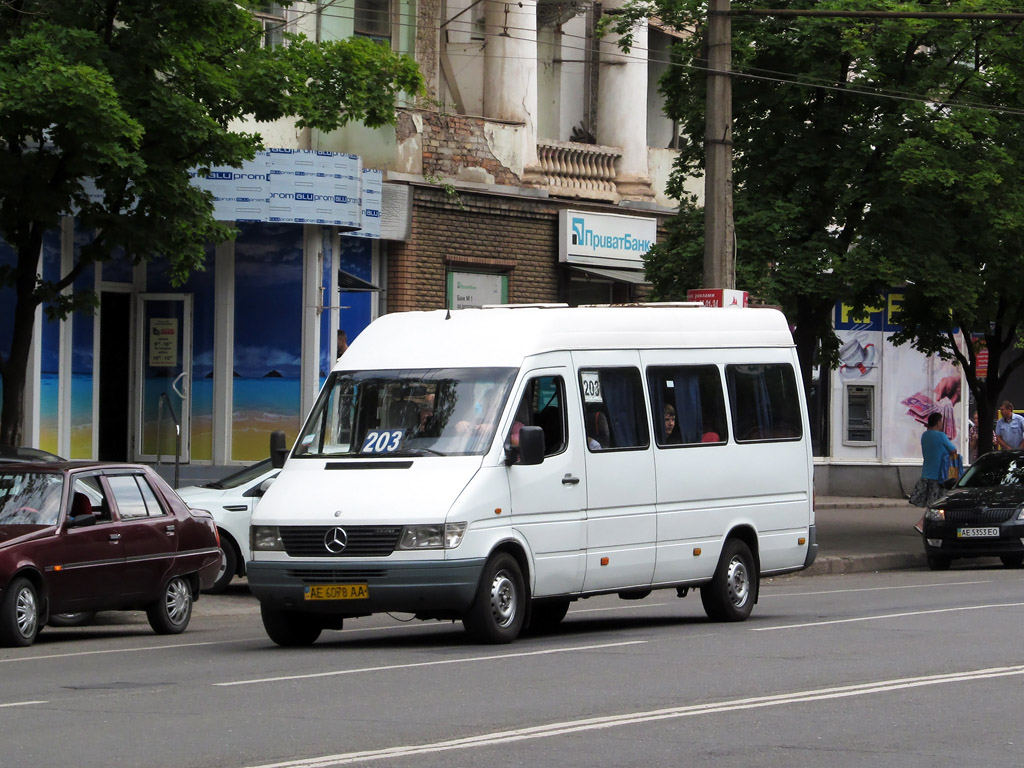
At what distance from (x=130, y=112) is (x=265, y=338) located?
9.23 metres

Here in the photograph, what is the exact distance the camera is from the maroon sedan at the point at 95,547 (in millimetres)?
13648

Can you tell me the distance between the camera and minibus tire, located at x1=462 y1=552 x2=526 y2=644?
1259 centimetres

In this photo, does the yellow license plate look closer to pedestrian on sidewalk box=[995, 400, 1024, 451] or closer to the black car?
the black car

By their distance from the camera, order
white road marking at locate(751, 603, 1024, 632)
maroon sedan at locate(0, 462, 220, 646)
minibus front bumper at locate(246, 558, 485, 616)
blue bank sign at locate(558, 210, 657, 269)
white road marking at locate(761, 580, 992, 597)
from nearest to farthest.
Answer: minibus front bumper at locate(246, 558, 485, 616) < maroon sedan at locate(0, 462, 220, 646) < white road marking at locate(751, 603, 1024, 632) < white road marking at locate(761, 580, 992, 597) < blue bank sign at locate(558, 210, 657, 269)

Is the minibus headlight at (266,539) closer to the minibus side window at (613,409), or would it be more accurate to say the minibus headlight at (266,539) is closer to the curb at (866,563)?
the minibus side window at (613,409)

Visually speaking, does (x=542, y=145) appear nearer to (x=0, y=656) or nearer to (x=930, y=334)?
(x=930, y=334)

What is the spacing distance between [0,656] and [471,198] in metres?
16.0

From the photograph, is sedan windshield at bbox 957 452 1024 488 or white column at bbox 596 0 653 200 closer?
sedan windshield at bbox 957 452 1024 488

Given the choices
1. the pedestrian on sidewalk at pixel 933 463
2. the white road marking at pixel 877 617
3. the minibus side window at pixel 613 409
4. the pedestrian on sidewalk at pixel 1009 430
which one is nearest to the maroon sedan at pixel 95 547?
the minibus side window at pixel 613 409

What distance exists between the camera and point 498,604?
1283 centimetres

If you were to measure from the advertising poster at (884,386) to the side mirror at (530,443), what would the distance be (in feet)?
78.9

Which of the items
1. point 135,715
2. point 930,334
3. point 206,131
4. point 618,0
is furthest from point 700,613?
point 618,0

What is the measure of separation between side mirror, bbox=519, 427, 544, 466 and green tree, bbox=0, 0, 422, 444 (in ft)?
15.6

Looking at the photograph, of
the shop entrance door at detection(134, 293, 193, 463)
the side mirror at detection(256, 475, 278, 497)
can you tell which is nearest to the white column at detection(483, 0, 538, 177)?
the shop entrance door at detection(134, 293, 193, 463)
